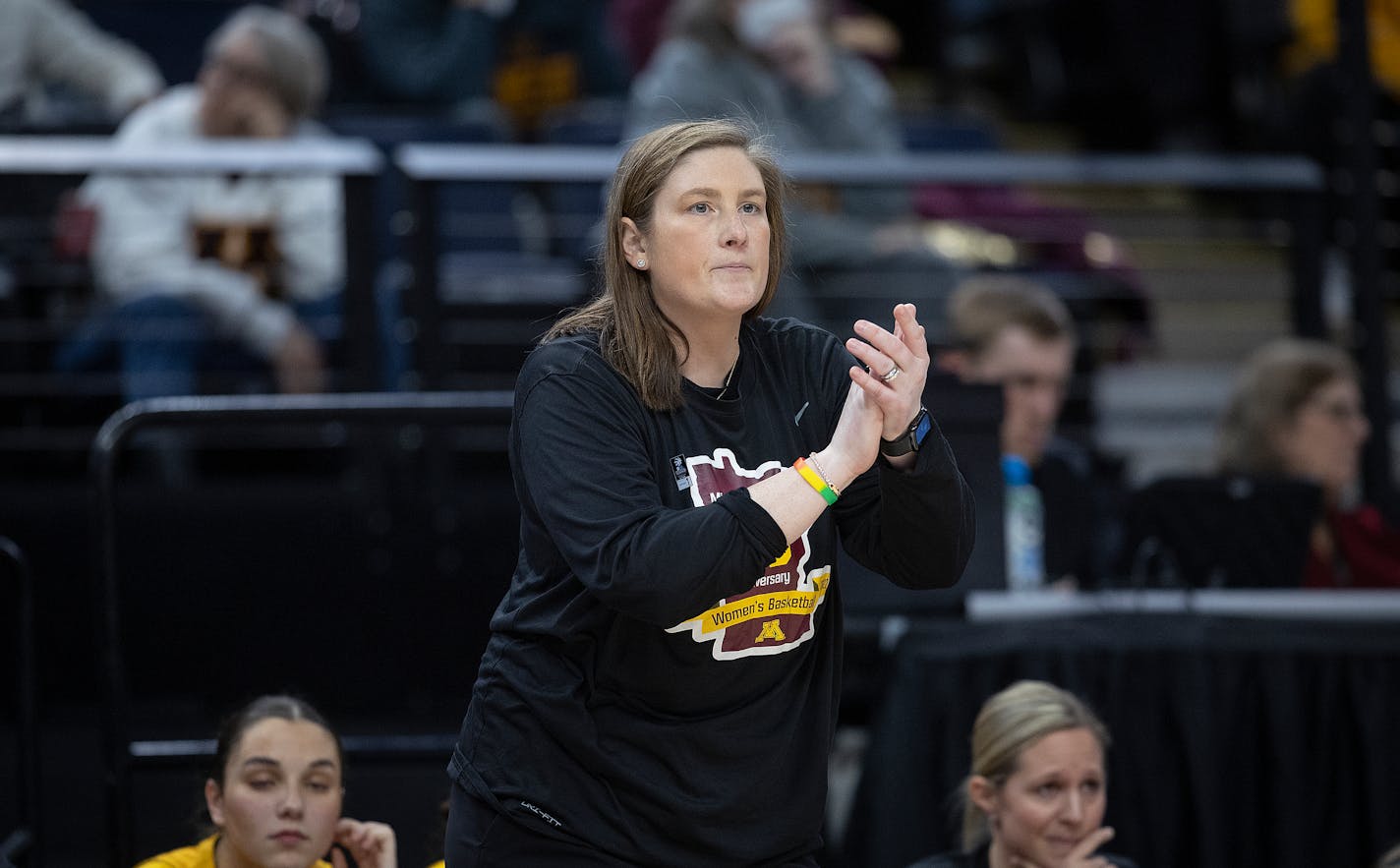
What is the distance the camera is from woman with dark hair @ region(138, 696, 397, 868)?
2.97 m

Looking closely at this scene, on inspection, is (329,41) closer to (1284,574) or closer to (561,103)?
(561,103)

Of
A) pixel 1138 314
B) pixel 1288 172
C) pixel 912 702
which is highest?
pixel 1288 172

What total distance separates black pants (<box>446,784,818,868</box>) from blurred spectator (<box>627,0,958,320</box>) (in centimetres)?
298

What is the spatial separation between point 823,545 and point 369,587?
8.98 feet

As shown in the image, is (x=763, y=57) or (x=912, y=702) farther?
(x=763, y=57)

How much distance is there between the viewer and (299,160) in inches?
188

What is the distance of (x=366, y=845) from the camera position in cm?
300

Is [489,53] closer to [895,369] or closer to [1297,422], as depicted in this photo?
[1297,422]

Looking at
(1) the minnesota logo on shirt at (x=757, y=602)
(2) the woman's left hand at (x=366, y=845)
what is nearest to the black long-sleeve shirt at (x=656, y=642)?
(1) the minnesota logo on shirt at (x=757, y=602)

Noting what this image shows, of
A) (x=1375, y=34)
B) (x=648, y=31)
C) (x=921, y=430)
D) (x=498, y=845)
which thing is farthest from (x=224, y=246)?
(x=1375, y=34)

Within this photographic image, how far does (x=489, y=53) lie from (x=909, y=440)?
4.54 metres

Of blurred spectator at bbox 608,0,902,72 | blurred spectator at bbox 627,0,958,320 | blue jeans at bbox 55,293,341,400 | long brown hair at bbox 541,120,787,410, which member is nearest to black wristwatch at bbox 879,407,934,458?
long brown hair at bbox 541,120,787,410

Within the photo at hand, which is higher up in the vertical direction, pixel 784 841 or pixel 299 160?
pixel 299 160

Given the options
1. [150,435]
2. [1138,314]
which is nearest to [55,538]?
[150,435]
